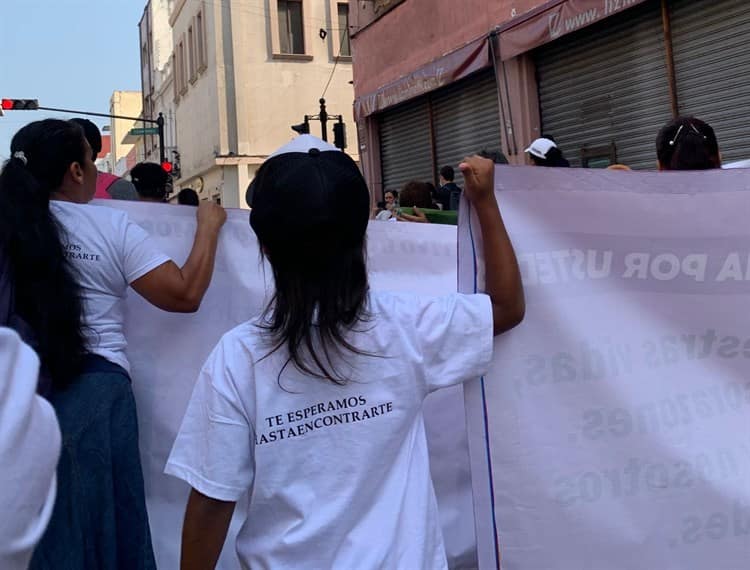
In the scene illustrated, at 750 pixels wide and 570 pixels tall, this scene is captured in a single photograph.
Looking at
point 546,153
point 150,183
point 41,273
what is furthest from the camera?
point 546,153

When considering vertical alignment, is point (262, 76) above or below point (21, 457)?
above

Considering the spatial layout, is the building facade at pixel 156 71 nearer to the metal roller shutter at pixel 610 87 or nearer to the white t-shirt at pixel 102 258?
the metal roller shutter at pixel 610 87

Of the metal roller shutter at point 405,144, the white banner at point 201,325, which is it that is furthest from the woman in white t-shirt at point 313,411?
the metal roller shutter at point 405,144

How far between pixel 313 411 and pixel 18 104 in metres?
30.6

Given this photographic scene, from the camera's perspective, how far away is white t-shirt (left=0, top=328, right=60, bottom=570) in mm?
902

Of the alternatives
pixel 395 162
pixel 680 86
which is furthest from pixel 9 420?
pixel 395 162

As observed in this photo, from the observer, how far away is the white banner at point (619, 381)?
7.13ft

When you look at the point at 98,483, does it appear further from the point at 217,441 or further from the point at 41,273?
the point at 217,441

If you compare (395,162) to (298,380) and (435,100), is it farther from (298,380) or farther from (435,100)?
(298,380)

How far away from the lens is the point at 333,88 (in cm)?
2953

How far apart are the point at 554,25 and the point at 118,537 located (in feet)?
26.6

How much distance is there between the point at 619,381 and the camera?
2.27 meters

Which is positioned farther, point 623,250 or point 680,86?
point 680,86

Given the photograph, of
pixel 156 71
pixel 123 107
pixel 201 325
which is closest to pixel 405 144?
pixel 201 325
